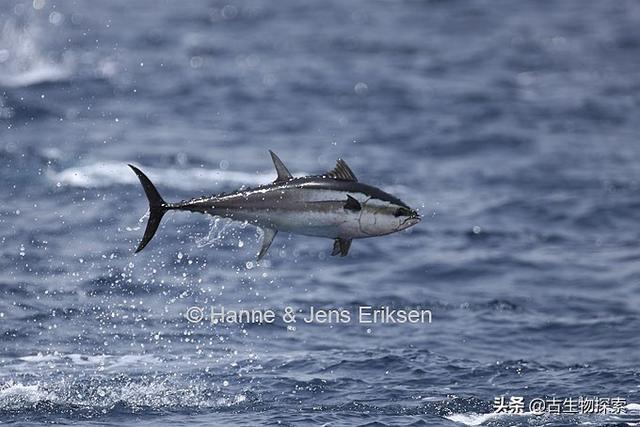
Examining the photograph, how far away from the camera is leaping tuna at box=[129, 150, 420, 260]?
658 inches

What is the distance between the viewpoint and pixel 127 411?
19641 mm

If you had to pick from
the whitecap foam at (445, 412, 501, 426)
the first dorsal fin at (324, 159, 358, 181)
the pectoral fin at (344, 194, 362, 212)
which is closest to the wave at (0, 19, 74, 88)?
the whitecap foam at (445, 412, 501, 426)

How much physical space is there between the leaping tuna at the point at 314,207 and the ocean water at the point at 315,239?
2.93 metres

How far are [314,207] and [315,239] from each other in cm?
1474

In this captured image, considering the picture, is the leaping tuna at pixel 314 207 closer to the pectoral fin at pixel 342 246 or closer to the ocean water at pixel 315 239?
the pectoral fin at pixel 342 246

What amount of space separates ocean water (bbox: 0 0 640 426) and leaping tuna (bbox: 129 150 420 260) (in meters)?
2.93

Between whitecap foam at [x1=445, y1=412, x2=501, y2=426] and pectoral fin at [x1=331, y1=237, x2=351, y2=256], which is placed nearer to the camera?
pectoral fin at [x1=331, y1=237, x2=351, y2=256]

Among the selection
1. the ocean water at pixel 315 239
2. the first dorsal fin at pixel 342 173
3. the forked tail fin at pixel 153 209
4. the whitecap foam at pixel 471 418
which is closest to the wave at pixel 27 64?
the ocean water at pixel 315 239

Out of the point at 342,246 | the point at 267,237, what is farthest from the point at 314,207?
the point at 267,237

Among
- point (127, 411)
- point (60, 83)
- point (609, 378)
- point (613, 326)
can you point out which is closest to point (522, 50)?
point (60, 83)

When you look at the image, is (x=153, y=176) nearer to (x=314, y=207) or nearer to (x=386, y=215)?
(x=314, y=207)

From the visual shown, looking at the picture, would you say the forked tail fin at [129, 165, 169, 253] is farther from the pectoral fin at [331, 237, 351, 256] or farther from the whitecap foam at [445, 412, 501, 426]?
the whitecap foam at [445, 412, 501, 426]

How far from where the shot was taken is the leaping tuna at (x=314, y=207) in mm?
16703

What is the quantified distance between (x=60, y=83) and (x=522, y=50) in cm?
2512
